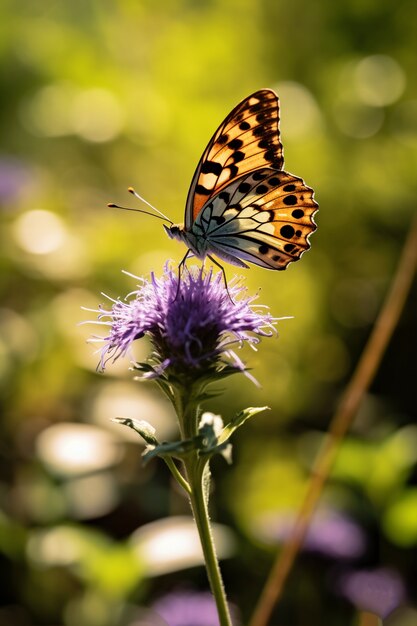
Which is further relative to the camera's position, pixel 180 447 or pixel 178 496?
pixel 178 496

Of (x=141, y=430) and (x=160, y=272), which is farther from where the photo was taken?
(x=160, y=272)

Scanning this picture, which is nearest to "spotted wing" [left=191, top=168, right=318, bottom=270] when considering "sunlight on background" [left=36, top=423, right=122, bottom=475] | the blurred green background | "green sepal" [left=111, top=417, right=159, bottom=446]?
"green sepal" [left=111, top=417, right=159, bottom=446]

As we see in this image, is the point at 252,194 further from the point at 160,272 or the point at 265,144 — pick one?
the point at 160,272

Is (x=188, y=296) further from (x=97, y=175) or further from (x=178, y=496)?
(x=97, y=175)

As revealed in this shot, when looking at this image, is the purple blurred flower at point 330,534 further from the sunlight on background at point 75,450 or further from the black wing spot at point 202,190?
the black wing spot at point 202,190

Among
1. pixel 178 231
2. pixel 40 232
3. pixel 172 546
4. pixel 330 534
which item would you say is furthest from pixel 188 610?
pixel 40 232

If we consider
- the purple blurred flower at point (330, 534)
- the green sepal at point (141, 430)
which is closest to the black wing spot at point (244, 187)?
the green sepal at point (141, 430)

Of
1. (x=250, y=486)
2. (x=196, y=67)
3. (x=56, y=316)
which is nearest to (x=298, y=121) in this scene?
(x=196, y=67)
